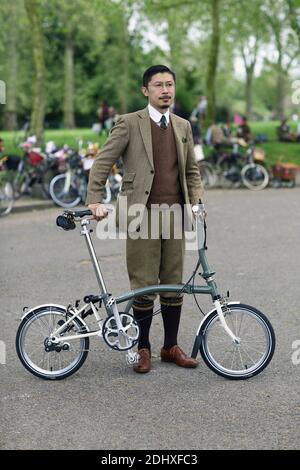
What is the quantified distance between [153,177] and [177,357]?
1.20 meters

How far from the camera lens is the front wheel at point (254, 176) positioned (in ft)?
62.6

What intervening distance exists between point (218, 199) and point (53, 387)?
477 inches

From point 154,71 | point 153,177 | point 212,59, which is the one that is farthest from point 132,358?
point 212,59

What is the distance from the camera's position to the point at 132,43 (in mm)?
53719

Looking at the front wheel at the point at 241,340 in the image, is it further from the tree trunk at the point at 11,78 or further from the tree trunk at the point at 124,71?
the tree trunk at the point at 124,71

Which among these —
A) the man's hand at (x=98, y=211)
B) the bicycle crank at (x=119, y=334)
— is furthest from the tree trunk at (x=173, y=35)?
the bicycle crank at (x=119, y=334)

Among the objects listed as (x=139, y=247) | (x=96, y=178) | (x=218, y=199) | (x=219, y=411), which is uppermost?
(x=96, y=178)

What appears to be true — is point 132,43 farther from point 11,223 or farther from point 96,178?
point 96,178

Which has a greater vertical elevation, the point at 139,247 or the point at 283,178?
the point at 139,247

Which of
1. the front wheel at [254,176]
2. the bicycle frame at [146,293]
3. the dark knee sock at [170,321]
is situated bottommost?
the front wheel at [254,176]

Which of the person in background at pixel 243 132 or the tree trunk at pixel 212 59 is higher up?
the tree trunk at pixel 212 59

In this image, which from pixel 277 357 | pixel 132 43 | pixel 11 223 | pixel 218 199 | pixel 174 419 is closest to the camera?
pixel 174 419

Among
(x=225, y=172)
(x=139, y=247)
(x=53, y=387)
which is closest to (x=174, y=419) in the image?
(x=53, y=387)

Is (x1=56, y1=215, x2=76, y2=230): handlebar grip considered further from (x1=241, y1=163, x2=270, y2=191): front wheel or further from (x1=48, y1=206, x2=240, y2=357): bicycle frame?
(x1=241, y1=163, x2=270, y2=191): front wheel
